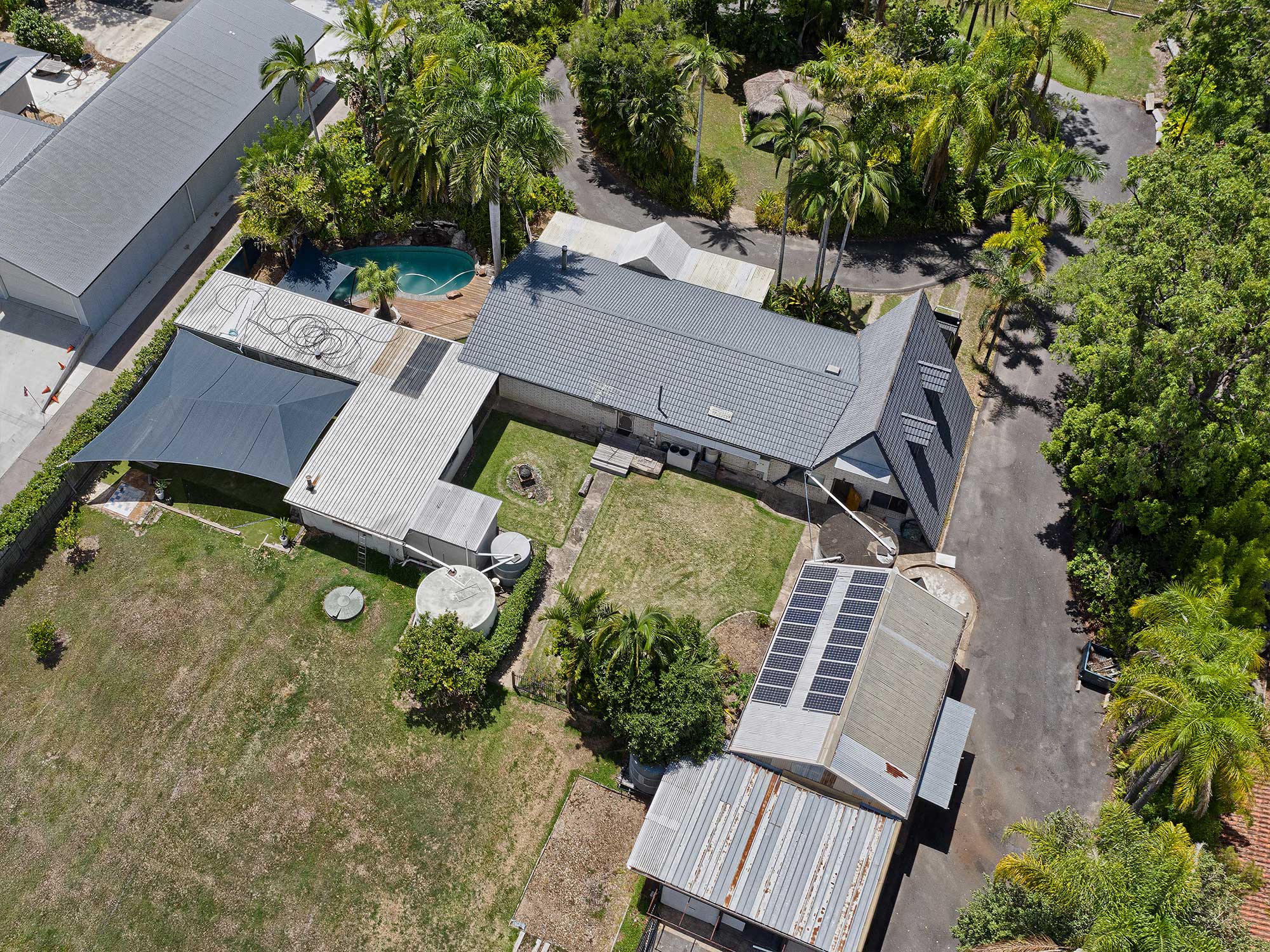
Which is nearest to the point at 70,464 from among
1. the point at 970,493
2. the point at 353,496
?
the point at 353,496

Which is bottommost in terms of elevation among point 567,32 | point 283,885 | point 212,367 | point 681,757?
point 283,885

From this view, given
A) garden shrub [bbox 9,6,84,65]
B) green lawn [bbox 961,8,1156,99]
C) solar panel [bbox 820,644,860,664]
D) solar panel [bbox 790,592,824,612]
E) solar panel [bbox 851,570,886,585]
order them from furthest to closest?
green lawn [bbox 961,8,1156,99] < garden shrub [bbox 9,6,84,65] < solar panel [bbox 790,592,824,612] < solar panel [bbox 851,570,886,585] < solar panel [bbox 820,644,860,664]

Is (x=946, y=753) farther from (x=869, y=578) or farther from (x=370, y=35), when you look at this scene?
(x=370, y=35)

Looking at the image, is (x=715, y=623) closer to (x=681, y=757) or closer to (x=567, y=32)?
(x=681, y=757)

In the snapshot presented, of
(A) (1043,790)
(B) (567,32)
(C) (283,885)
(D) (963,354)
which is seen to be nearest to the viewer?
(C) (283,885)

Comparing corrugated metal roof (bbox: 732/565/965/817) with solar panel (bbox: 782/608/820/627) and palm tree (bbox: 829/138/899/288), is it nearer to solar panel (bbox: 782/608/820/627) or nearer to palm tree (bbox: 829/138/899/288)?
solar panel (bbox: 782/608/820/627)

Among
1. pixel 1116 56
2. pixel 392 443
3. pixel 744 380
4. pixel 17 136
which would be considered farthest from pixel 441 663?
pixel 1116 56

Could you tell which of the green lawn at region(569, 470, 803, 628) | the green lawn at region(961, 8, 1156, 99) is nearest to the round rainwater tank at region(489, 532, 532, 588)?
the green lawn at region(569, 470, 803, 628)

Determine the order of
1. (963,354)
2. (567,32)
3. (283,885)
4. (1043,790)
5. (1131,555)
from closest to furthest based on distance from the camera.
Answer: (283,885) → (1043,790) → (1131,555) → (963,354) → (567,32)
